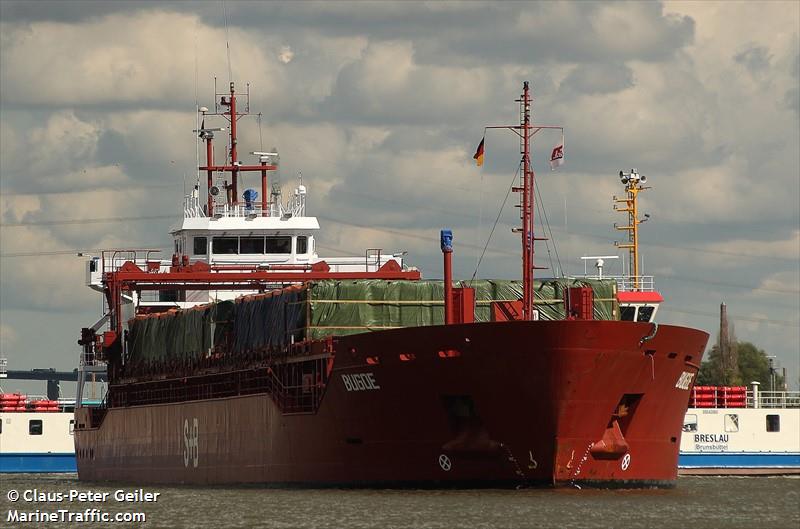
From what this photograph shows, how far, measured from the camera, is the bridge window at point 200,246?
66875mm

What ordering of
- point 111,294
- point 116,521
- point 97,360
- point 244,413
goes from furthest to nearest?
point 97,360 < point 111,294 < point 244,413 < point 116,521

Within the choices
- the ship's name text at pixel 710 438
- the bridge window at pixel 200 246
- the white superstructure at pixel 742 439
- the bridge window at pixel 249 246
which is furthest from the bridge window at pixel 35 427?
the ship's name text at pixel 710 438

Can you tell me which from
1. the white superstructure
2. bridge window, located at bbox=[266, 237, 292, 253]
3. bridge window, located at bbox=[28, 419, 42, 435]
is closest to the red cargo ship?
bridge window, located at bbox=[266, 237, 292, 253]

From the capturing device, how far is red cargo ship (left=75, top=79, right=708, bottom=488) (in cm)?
4288

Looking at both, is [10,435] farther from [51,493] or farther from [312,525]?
[312,525]

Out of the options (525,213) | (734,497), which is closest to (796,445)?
(734,497)

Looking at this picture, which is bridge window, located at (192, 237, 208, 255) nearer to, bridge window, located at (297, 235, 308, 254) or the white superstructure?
bridge window, located at (297, 235, 308, 254)

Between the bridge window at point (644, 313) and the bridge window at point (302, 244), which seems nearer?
the bridge window at point (644, 313)

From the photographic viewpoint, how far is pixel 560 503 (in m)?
40.8

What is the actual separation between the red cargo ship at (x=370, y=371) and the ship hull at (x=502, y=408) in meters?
0.05

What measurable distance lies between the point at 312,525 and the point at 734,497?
1367cm

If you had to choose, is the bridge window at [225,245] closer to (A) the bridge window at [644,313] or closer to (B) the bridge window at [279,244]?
(B) the bridge window at [279,244]

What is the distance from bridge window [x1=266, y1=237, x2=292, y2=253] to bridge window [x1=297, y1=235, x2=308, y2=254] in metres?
0.33

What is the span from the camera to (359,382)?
45.6m
